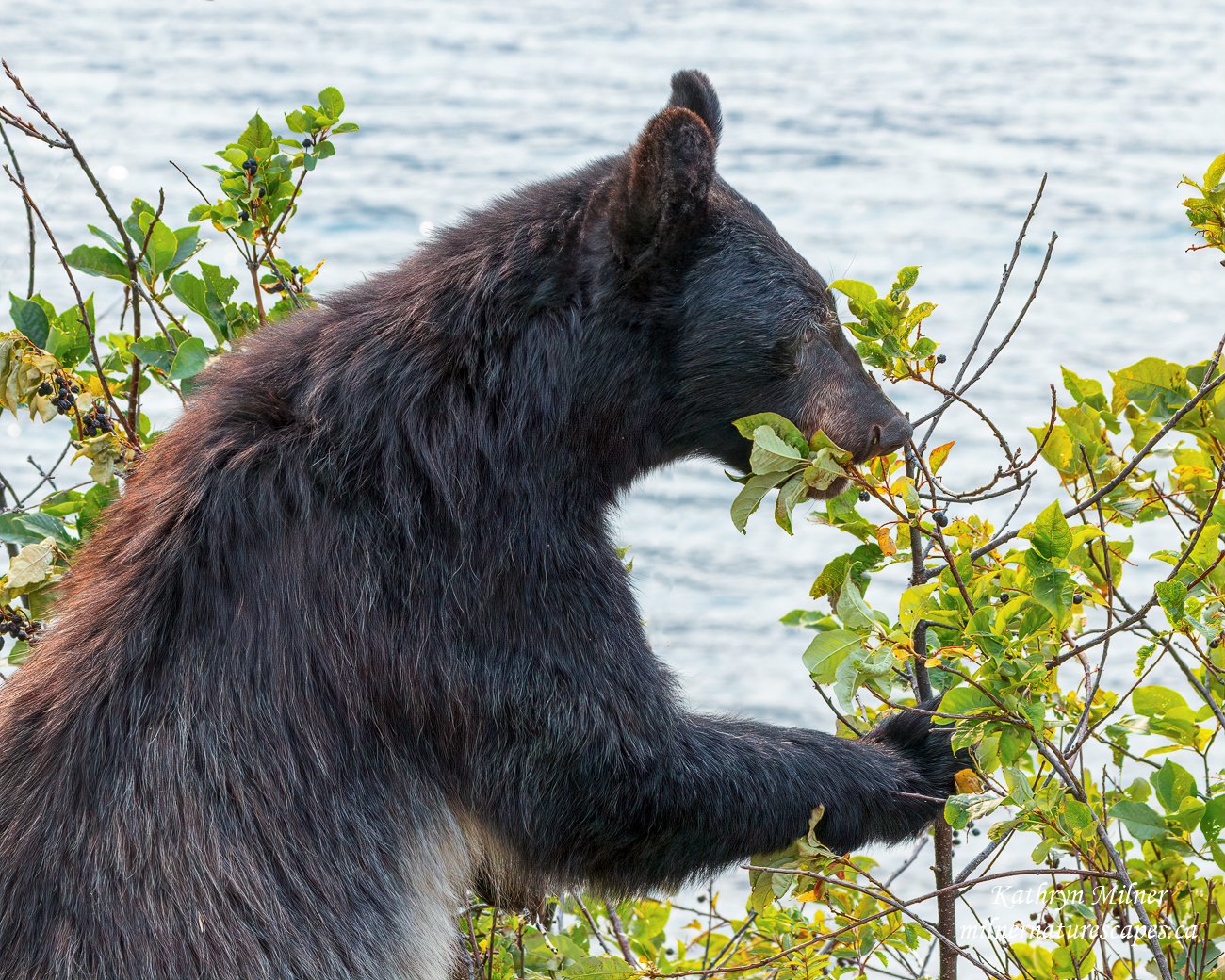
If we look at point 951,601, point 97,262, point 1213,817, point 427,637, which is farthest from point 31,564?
point 1213,817

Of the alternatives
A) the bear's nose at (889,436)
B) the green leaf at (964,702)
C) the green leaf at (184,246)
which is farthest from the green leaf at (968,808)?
the green leaf at (184,246)

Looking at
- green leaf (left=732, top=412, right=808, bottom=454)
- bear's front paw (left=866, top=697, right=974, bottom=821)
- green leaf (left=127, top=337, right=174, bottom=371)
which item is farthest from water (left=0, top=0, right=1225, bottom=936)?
green leaf (left=732, top=412, right=808, bottom=454)

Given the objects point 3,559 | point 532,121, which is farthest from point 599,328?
point 532,121

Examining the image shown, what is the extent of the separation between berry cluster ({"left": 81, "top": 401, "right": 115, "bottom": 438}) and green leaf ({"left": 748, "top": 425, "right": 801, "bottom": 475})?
1450mm

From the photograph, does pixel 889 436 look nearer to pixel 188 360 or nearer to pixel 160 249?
pixel 188 360

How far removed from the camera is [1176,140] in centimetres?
1198

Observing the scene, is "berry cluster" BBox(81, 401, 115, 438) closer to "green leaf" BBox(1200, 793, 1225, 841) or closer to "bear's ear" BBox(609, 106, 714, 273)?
"bear's ear" BBox(609, 106, 714, 273)

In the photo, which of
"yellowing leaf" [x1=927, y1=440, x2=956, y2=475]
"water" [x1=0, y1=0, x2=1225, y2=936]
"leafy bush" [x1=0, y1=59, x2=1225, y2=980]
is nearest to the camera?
"leafy bush" [x1=0, y1=59, x2=1225, y2=980]

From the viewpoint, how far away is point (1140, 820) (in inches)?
104

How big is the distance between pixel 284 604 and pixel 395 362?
50 centimetres

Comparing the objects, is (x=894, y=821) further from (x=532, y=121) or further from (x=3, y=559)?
(x=532, y=121)

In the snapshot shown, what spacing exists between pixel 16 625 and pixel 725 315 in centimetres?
163

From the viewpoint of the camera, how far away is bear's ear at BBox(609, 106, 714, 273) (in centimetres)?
286

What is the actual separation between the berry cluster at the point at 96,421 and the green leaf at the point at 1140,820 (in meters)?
2.14
